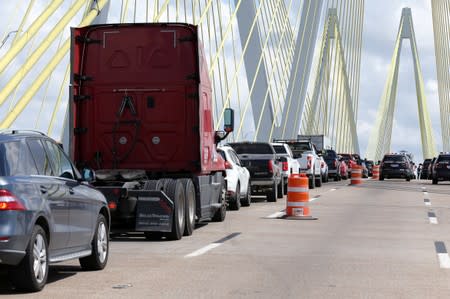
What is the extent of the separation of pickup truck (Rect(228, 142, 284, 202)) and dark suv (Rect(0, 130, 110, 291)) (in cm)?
1863

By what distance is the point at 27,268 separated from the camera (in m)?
9.30

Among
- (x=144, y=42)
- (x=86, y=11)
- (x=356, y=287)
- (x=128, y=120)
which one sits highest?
(x=86, y=11)

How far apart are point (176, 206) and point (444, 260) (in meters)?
4.76

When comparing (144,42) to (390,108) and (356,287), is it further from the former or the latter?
(390,108)

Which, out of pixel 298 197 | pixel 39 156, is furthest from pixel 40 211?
pixel 298 197

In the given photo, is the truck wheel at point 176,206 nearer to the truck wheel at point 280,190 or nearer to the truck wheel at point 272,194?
the truck wheel at point 272,194

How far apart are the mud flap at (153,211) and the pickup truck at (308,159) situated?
26.0 m

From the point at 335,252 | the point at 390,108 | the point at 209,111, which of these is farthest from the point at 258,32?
the point at 390,108

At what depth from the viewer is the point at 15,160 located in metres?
9.55

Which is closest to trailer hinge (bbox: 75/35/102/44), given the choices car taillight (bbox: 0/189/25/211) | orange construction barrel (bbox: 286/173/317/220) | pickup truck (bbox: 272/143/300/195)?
orange construction barrel (bbox: 286/173/317/220)

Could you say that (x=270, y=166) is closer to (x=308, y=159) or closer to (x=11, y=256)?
(x=308, y=159)

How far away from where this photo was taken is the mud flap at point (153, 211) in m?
16.0

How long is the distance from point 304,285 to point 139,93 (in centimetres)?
795

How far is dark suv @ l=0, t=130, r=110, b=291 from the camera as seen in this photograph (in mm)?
9070
